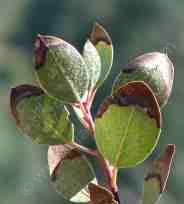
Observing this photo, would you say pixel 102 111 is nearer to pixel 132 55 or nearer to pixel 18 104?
pixel 18 104

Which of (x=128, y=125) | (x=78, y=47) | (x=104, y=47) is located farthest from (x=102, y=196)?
(x=78, y=47)

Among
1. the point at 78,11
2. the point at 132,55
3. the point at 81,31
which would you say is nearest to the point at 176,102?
the point at 132,55

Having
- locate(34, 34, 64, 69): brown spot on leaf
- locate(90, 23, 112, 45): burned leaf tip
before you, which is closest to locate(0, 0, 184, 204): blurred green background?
locate(90, 23, 112, 45): burned leaf tip

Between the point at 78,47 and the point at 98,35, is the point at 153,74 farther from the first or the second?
the point at 78,47

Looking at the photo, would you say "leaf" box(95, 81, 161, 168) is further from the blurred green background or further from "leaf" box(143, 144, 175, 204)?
the blurred green background

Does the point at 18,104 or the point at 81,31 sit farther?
the point at 81,31

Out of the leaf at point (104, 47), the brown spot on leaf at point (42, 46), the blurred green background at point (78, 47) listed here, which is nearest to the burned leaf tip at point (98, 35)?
the leaf at point (104, 47)

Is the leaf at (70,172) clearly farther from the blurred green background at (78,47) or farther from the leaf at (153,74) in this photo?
the blurred green background at (78,47)

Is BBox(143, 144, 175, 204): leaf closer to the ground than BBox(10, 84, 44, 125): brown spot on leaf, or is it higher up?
closer to the ground
